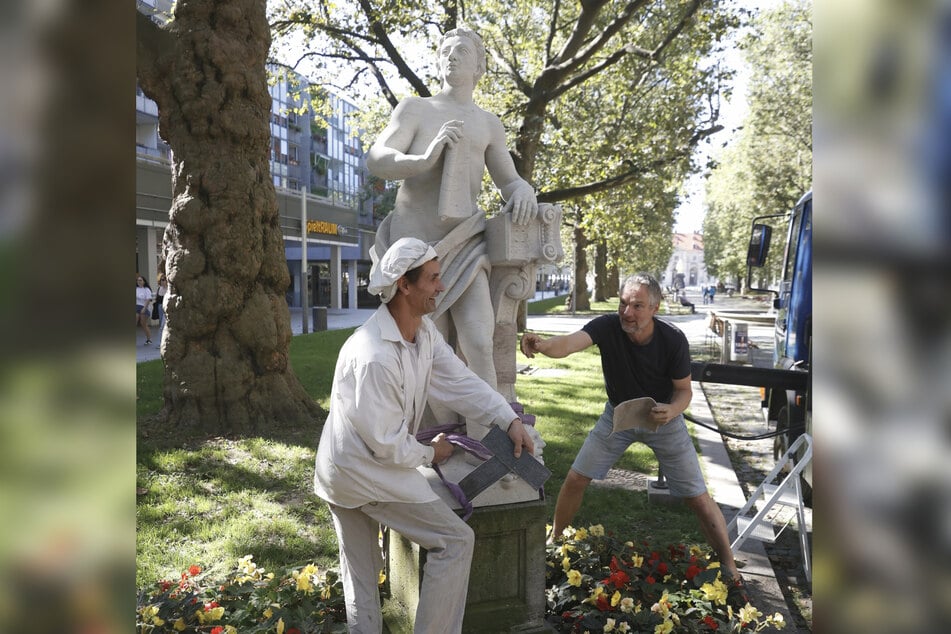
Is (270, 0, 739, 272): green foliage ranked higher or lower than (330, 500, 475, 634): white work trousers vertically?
higher

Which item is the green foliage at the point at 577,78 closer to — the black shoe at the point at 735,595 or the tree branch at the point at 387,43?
the tree branch at the point at 387,43

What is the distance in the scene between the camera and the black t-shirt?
4477mm

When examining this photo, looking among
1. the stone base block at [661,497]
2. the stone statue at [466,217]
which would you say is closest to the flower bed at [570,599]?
the stone statue at [466,217]

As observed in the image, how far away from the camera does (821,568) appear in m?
0.45

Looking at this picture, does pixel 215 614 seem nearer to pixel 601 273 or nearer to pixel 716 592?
pixel 716 592

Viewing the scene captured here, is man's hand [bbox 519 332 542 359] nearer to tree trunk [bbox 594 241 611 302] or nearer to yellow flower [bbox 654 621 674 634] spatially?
yellow flower [bbox 654 621 674 634]

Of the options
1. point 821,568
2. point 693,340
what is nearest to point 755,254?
point 821,568

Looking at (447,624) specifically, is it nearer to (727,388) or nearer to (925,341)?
(925,341)

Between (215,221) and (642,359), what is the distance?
18.1ft

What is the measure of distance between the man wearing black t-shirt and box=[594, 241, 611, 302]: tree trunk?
32.8 metres

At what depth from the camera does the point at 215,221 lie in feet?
26.3

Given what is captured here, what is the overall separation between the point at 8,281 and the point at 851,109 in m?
0.51

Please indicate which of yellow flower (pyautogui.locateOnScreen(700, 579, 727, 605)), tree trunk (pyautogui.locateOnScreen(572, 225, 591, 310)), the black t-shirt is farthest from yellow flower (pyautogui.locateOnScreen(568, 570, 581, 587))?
tree trunk (pyautogui.locateOnScreen(572, 225, 591, 310))

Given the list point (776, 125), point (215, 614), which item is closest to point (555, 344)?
point (215, 614)
